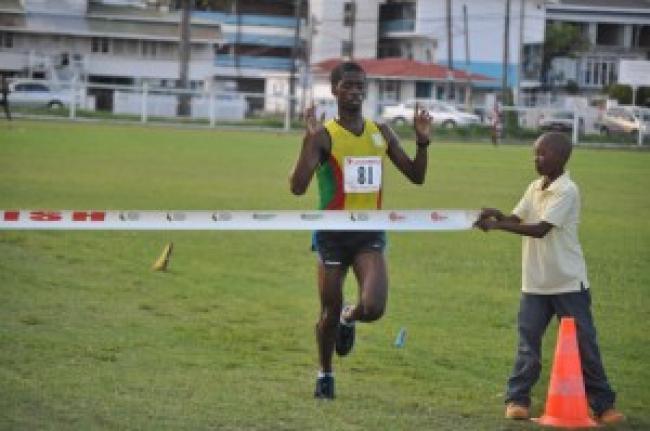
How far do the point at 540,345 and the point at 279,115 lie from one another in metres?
64.6

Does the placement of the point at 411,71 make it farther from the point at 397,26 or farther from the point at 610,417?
the point at 610,417

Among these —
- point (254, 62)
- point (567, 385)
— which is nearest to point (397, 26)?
point (254, 62)

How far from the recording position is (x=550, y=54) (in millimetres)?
74625

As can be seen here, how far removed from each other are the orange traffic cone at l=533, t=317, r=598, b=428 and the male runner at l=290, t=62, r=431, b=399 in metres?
1.16

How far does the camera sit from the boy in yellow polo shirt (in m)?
9.17

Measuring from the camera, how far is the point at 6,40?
Result: 85812 mm

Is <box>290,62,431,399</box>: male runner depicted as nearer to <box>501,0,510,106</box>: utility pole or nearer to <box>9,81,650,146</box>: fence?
<box>9,81,650,146</box>: fence

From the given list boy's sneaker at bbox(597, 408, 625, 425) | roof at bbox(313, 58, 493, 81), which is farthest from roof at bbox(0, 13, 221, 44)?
boy's sneaker at bbox(597, 408, 625, 425)

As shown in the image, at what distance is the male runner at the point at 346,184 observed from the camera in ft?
31.4

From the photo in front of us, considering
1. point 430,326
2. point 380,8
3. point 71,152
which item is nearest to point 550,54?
point 380,8

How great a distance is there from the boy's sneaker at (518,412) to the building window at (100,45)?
81.4 meters

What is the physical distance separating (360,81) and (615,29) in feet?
124

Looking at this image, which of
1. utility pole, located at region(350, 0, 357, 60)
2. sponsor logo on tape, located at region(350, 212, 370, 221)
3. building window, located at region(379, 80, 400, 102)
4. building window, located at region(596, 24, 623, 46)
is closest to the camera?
sponsor logo on tape, located at region(350, 212, 370, 221)

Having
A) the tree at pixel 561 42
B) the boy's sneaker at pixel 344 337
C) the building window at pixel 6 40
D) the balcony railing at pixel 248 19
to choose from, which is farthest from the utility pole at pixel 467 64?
the boy's sneaker at pixel 344 337
